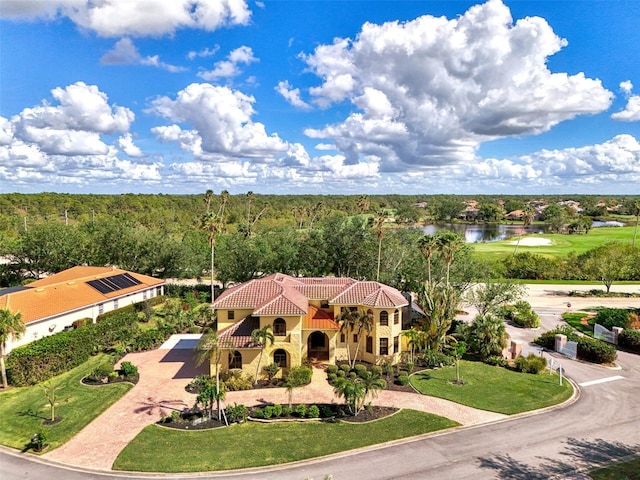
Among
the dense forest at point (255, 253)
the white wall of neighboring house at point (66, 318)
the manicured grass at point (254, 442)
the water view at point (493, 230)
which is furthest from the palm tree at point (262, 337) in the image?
the water view at point (493, 230)

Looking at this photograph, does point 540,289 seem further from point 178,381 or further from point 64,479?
point 64,479

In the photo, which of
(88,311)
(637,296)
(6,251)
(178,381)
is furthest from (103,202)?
(637,296)

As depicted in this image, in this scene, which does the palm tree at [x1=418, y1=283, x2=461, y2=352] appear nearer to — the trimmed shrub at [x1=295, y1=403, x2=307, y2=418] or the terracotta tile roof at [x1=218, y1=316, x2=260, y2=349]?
the trimmed shrub at [x1=295, y1=403, x2=307, y2=418]

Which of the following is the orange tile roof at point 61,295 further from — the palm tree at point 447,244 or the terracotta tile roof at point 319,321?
the palm tree at point 447,244

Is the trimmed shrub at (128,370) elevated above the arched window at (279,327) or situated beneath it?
situated beneath

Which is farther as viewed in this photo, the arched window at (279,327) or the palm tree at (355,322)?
the palm tree at (355,322)

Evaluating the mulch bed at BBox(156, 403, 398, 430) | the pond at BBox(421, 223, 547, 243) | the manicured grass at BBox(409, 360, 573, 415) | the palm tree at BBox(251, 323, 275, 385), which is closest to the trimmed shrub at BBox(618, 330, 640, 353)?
the manicured grass at BBox(409, 360, 573, 415)
